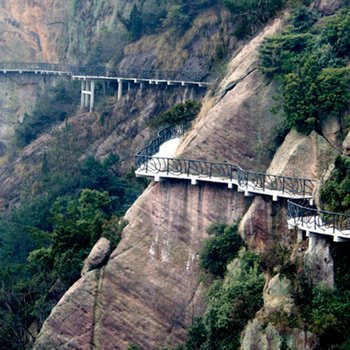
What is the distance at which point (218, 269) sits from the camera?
3083cm

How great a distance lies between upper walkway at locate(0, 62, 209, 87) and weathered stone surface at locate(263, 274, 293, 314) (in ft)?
90.9

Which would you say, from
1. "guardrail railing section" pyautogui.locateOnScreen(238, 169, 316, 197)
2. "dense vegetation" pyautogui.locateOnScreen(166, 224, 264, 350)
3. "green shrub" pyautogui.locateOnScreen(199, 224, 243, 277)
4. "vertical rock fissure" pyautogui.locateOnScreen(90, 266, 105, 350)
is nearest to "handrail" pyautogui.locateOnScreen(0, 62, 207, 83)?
"vertical rock fissure" pyautogui.locateOnScreen(90, 266, 105, 350)

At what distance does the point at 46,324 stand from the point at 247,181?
10318 millimetres

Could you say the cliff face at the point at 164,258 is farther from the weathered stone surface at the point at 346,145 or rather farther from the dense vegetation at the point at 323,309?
the dense vegetation at the point at 323,309

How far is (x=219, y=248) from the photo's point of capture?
100 feet

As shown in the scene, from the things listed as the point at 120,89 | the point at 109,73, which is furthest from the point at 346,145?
the point at 109,73

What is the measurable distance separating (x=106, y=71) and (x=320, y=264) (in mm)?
41266

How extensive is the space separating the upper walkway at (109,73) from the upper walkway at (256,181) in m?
19.0

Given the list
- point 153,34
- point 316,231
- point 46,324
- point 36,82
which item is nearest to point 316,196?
point 316,231

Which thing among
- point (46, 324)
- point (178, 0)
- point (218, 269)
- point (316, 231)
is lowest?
point (46, 324)

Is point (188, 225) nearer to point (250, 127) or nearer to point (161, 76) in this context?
point (250, 127)

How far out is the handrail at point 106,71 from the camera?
55.7 metres

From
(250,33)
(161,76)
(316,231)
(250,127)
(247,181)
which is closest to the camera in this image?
(316,231)

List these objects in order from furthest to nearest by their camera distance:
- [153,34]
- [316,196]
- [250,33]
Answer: [153,34]
[250,33]
[316,196]
